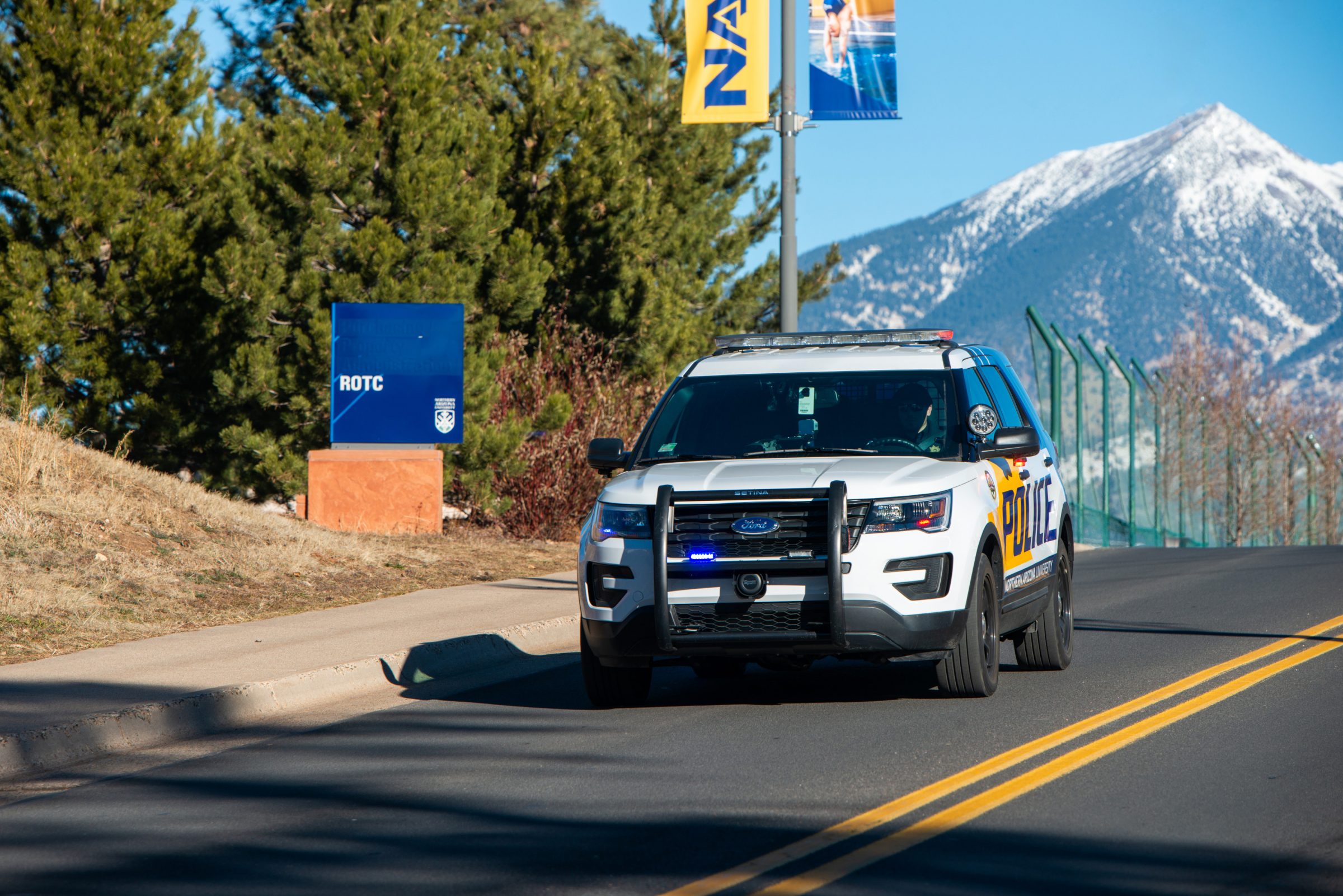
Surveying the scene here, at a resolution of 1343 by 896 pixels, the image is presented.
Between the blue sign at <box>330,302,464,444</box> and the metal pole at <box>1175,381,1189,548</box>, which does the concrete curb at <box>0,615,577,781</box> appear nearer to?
the blue sign at <box>330,302,464,444</box>

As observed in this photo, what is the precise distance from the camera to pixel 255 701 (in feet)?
30.6

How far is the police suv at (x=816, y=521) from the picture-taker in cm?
824

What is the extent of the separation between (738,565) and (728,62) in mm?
9119

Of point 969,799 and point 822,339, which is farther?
point 822,339

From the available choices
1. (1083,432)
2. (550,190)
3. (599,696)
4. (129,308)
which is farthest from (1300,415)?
(599,696)

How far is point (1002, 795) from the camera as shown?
6.66 metres

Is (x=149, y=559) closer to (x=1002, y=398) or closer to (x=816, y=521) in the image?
(x=1002, y=398)

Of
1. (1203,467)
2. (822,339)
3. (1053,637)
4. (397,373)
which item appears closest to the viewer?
(822,339)

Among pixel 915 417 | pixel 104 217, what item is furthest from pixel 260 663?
pixel 104 217

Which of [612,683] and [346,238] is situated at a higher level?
[346,238]

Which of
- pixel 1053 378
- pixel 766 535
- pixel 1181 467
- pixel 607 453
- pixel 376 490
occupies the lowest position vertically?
pixel 1181 467

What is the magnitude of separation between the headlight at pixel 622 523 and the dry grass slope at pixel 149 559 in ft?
13.6

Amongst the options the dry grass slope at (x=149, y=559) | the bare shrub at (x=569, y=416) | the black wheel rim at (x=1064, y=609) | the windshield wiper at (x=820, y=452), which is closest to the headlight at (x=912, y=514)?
the windshield wiper at (x=820, y=452)

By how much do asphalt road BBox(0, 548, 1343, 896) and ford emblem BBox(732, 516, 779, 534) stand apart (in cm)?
101
